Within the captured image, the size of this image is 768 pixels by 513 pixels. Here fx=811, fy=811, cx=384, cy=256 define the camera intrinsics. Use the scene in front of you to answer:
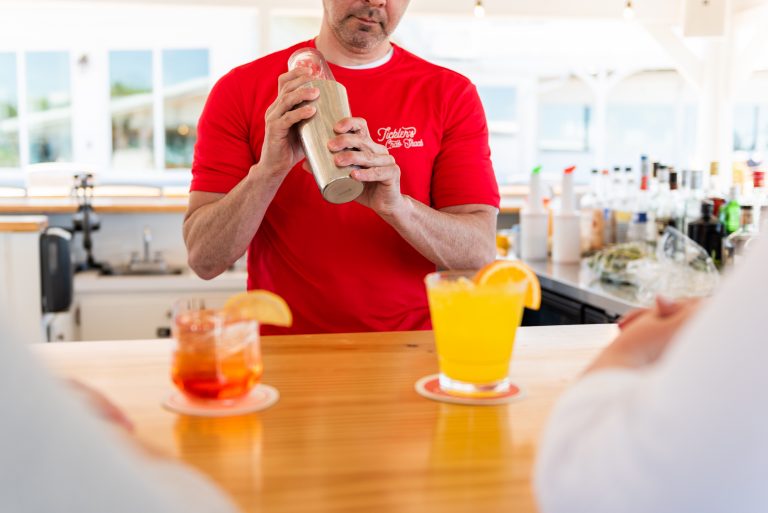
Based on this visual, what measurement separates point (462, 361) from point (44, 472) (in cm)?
69

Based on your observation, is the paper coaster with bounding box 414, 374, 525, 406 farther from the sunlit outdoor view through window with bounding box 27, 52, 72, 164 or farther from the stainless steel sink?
the sunlit outdoor view through window with bounding box 27, 52, 72, 164

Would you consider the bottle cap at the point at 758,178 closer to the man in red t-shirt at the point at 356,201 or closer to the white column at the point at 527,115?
the man in red t-shirt at the point at 356,201

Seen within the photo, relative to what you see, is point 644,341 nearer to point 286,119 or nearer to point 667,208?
point 286,119

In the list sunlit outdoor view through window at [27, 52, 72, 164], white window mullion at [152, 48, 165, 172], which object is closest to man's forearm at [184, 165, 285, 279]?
white window mullion at [152, 48, 165, 172]

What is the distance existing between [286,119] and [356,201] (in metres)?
0.41

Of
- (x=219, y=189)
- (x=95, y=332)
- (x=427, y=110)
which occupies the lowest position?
(x=95, y=332)

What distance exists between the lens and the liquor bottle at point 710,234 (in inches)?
115

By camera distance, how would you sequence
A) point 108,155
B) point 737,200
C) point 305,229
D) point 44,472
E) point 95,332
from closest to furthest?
point 44,472 → point 305,229 → point 737,200 → point 95,332 → point 108,155

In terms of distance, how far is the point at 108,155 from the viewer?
12.3m

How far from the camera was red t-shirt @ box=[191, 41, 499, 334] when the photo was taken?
1.71 m

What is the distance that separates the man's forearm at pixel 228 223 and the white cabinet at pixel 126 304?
2.22 m

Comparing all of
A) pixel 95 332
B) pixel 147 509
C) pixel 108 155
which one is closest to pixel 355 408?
pixel 147 509

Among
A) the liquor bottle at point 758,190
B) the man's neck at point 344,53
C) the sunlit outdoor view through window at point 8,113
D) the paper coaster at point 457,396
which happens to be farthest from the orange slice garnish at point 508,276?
the sunlit outdoor view through window at point 8,113

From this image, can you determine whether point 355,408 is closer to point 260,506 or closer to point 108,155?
point 260,506
